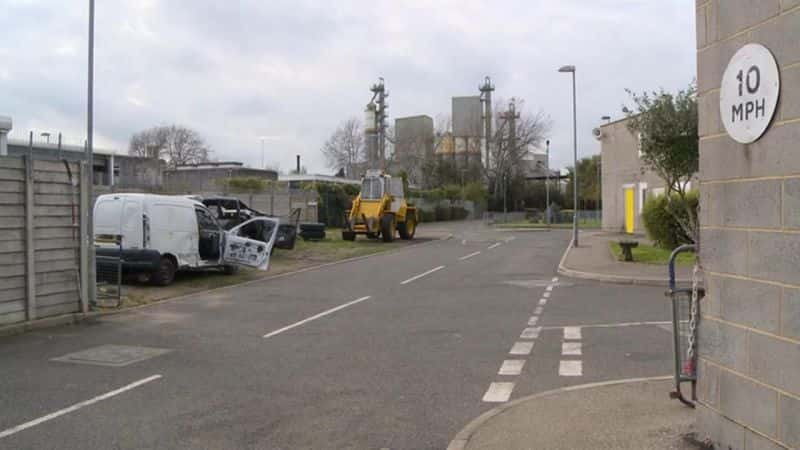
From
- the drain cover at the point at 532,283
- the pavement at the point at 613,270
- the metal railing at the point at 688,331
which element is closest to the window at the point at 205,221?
the drain cover at the point at 532,283

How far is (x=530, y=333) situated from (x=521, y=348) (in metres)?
1.16

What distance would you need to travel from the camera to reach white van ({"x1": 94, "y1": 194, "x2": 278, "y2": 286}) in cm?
1614

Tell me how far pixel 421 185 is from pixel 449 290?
7034cm

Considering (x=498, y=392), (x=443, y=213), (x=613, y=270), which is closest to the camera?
(x=498, y=392)

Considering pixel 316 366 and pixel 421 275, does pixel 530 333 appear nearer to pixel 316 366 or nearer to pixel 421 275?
pixel 316 366

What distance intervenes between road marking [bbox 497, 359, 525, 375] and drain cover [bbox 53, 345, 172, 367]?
A: 14.3 feet

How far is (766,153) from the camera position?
166 inches

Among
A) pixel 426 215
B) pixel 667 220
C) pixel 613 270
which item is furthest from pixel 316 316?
pixel 426 215

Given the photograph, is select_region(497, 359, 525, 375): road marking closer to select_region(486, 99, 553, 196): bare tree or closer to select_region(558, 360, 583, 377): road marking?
select_region(558, 360, 583, 377): road marking

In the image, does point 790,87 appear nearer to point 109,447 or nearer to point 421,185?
point 109,447

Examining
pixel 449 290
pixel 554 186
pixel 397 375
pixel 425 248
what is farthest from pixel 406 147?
pixel 397 375

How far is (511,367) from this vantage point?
26.5 ft

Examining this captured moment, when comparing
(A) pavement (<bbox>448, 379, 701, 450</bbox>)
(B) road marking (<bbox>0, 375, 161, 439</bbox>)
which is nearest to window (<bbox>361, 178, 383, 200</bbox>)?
(B) road marking (<bbox>0, 375, 161, 439</bbox>)

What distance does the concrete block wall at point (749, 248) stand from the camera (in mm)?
3969
